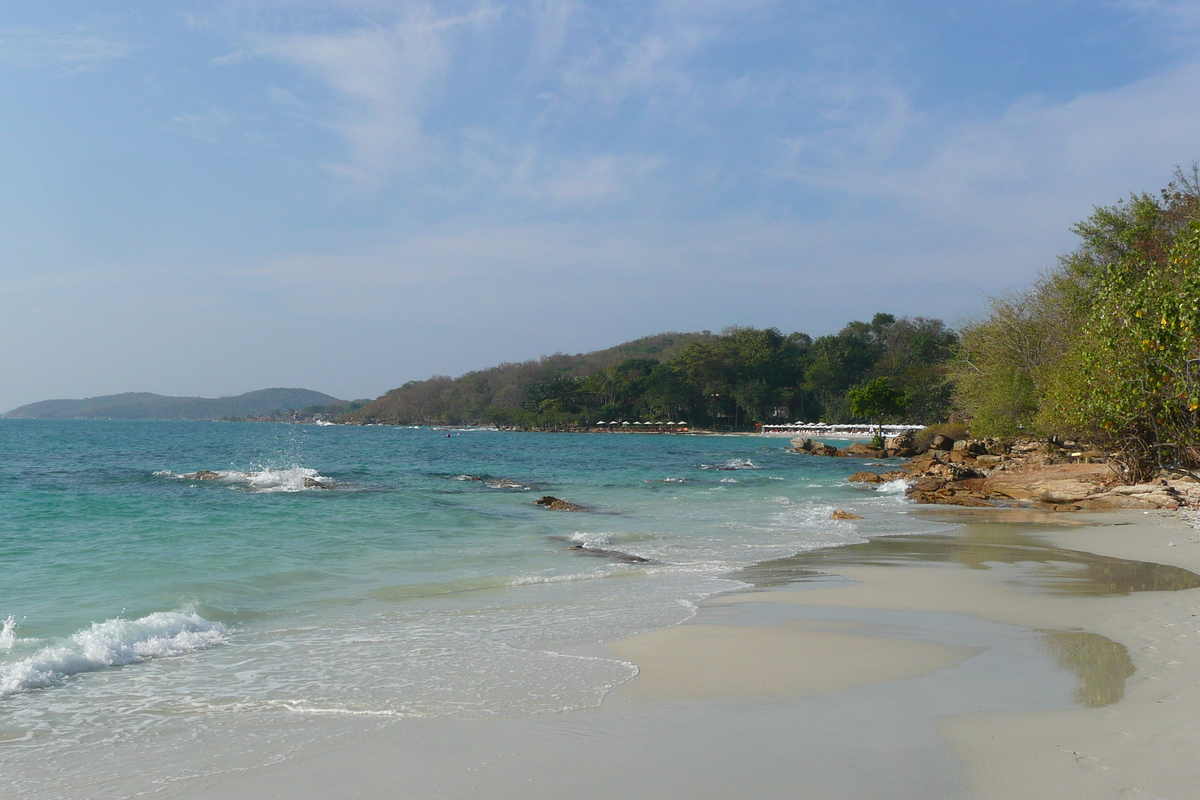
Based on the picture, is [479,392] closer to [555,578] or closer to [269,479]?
[269,479]

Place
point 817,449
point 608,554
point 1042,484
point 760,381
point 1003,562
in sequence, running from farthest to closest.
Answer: point 760,381 → point 817,449 → point 1042,484 → point 608,554 → point 1003,562

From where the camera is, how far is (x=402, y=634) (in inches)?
299

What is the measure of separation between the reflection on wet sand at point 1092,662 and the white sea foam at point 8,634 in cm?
847

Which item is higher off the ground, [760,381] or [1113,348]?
[760,381]

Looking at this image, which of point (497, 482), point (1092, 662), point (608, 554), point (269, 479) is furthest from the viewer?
point (497, 482)

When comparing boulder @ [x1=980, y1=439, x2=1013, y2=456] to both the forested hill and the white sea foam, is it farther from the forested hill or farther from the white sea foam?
the forested hill

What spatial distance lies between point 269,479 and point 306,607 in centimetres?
1963

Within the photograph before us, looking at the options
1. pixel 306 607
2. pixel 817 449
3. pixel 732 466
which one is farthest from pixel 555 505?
pixel 817 449

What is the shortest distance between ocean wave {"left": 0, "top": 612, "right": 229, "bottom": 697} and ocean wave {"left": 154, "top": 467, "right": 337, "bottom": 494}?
1713 centimetres

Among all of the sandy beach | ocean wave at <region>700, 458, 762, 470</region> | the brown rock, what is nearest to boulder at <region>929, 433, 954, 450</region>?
the brown rock

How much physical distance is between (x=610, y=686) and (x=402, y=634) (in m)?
2.71

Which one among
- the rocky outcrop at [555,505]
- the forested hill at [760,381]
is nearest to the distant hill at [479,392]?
the forested hill at [760,381]

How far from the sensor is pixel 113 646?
273 inches

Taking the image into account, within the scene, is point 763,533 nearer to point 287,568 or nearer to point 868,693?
point 287,568
